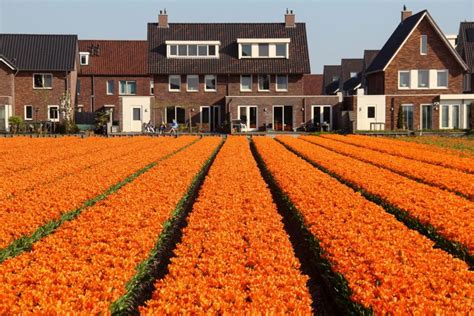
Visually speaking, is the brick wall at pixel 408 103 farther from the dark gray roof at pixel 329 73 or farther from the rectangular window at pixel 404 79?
the dark gray roof at pixel 329 73

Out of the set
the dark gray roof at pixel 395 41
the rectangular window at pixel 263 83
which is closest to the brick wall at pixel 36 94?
the rectangular window at pixel 263 83

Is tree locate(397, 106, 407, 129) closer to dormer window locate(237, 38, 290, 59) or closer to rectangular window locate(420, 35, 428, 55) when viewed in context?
rectangular window locate(420, 35, 428, 55)

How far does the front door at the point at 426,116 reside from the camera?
168ft

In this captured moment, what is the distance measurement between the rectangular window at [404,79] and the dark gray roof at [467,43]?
10950mm

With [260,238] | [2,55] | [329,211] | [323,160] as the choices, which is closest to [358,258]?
[260,238]

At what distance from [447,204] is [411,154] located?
1251cm

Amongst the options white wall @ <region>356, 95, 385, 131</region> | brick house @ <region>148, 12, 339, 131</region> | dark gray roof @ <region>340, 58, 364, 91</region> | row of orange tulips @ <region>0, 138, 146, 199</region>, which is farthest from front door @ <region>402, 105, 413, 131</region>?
row of orange tulips @ <region>0, 138, 146, 199</region>

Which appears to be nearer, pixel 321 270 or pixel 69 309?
pixel 69 309

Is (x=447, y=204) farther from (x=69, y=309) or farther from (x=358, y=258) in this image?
(x=69, y=309)

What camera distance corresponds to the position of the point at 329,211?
10.3m

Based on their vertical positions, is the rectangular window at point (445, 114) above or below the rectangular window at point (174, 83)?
below

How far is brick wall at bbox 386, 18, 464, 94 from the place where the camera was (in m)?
52.8

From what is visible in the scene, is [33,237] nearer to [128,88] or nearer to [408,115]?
[408,115]

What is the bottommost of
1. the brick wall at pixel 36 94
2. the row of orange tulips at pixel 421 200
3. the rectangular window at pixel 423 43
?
the row of orange tulips at pixel 421 200
